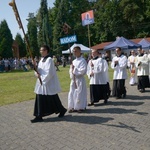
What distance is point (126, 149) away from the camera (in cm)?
471

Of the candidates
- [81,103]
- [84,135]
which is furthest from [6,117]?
[84,135]

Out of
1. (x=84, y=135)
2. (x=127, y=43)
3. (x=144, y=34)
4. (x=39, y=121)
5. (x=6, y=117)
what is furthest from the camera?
(x=144, y=34)

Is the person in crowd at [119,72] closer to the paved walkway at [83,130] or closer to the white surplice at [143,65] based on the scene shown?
the paved walkway at [83,130]

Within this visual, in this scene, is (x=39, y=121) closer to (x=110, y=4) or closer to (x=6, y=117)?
(x=6, y=117)

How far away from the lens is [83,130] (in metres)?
5.91

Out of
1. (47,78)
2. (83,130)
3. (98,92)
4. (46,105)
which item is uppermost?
(47,78)

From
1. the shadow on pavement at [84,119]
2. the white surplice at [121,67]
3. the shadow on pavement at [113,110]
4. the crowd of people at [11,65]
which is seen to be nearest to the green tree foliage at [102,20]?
the crowd of people at [11,65]

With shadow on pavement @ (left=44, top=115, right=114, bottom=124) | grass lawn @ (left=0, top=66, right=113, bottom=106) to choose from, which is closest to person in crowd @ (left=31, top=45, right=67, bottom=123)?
shadow on pavement @ (left=44, top=115, right=114, bottom=124)

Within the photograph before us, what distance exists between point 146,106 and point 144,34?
50.6 meters

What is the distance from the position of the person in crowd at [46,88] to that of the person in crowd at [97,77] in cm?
214

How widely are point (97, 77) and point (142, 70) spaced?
11.7ft

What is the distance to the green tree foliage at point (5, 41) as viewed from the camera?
43.9m

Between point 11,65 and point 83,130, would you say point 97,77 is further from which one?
point 11,65

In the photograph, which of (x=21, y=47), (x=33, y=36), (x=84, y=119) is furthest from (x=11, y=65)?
(x=33, y=36)
